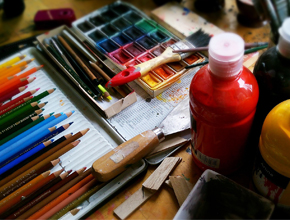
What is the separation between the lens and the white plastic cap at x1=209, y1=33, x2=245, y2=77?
447 millimetres

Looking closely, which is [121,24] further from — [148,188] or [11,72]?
[148,188]

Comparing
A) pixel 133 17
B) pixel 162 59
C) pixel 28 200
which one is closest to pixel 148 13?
pixel 133 17

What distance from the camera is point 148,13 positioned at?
1106 mm

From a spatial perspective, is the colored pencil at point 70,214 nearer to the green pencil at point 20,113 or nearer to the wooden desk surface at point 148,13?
the wooden desk surface at point 148,13

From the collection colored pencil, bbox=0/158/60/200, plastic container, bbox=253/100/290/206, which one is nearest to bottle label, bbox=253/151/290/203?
plastic container, bbox=253/100/290/206

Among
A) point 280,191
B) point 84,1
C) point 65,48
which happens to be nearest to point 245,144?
point 280,191

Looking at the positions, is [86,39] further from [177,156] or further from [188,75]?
[177,156]

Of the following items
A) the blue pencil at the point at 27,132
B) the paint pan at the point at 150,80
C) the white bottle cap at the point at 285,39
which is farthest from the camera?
the paint pan at the point at 150,80

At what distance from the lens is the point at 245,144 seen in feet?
1.96

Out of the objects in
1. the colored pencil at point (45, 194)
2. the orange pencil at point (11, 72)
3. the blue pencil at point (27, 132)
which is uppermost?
the orange pencil at point (11, 72)

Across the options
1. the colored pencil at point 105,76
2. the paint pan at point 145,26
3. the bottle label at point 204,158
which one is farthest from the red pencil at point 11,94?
the bottle label at point 204,158

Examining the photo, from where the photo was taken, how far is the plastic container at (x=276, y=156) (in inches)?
18.1

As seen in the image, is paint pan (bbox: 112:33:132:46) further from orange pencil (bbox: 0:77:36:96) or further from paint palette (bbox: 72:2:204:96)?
orange pencil (bbox: 0:77:36:96)

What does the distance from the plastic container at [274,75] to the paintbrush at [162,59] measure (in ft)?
1.05
